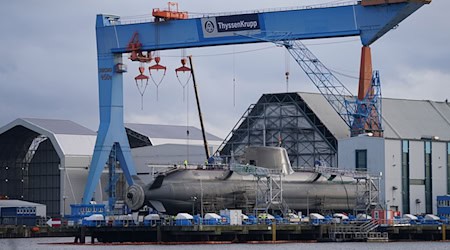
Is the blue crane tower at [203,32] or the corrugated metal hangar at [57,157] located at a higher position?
the blue crane tower at [203,32]

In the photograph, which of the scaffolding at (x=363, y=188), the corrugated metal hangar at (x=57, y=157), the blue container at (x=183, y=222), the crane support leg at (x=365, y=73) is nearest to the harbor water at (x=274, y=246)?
the blue container at (x=183, y=222)

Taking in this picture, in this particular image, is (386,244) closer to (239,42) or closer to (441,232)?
(441,232)

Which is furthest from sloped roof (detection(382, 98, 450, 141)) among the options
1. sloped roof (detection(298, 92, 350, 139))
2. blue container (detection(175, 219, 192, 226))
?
blue container (detection(175, 219, 192, 226))

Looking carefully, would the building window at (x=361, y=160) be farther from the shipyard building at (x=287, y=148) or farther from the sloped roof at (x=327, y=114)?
the sloped roof at (x=327, y=114)

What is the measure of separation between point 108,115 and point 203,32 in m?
10.8

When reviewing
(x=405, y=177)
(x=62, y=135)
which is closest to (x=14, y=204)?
(x=62, y=135)

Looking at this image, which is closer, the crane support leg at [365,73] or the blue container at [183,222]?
the blue container at [183,222]

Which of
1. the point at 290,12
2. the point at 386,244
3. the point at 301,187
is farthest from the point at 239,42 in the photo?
the point at 386,244

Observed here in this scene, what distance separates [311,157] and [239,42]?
25.2 m

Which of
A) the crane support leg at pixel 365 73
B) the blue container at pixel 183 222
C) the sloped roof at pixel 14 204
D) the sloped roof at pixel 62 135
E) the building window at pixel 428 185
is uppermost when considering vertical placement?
the crane support leg at pixel 365 73

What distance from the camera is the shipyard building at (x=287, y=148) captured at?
105 m

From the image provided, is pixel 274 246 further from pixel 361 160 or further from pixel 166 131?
pixel 166 131

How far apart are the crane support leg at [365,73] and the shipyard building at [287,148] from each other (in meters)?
3.66

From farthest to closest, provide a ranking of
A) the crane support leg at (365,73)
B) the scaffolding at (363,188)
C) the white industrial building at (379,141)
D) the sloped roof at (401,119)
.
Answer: the sloped roof at (401,119) < the white industrial building at (379,141) < the crane support leg at (365,73) < the scaffolding at (363,188)
